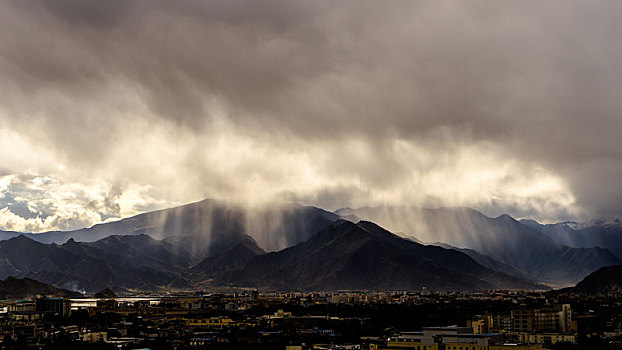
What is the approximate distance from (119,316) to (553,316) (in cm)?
9740

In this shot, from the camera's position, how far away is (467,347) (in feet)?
310

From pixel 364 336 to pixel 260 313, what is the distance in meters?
70.7

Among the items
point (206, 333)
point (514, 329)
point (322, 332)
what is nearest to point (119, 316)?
point (206, 333)

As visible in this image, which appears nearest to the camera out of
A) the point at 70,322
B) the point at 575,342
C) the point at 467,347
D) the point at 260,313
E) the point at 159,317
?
the point at 467,347

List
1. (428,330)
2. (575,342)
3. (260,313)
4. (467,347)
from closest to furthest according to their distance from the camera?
(467,347) → (428,330) → (575,342) → (260,313)

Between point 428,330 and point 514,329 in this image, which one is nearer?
point 428,330

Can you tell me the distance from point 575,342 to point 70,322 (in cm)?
10027

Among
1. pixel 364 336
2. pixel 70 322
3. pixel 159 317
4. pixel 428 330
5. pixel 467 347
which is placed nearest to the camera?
pixel 467 347

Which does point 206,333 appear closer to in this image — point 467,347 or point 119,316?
point 119,316

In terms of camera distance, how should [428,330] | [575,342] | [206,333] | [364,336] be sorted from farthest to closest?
[206,333]
[364,336]
[575,342]
[428,330]

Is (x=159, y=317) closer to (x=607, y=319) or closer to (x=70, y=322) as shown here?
(x=70, y=322)

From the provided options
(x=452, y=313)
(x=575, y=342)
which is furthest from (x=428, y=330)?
(x=452, y=313)

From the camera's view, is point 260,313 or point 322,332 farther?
point 260,313

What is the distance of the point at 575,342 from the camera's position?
113438mm
